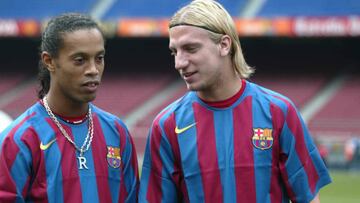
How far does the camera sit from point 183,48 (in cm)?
377

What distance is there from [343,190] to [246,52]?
12.0 metres

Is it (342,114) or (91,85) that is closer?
(91,85)

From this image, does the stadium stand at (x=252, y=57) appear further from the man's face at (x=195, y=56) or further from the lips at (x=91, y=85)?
the lips at (x=91, y=85)

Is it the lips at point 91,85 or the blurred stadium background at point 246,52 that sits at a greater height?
the blurred stadium background at point 246,52

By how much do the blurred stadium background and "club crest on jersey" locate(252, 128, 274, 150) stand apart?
1739 centimetres

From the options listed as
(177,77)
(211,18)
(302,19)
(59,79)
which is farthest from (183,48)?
(177,77)

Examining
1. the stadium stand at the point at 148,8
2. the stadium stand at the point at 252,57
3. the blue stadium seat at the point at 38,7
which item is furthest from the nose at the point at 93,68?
the blue stadium seat at the point at 38,7

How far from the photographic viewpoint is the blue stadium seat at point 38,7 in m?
25.9

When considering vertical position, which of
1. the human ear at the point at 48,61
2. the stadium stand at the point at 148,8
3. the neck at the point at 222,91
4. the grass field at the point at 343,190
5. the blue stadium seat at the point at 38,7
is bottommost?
the grass field at the point at 343,190

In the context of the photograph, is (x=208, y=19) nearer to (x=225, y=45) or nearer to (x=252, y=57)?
(x=225, y=45)

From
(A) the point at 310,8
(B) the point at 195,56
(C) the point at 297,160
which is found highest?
(A) the point at 310,8

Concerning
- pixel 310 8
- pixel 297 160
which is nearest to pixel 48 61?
pixel 297 160

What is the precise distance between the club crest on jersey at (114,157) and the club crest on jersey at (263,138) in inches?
25.6

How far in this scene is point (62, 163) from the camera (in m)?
3.76
